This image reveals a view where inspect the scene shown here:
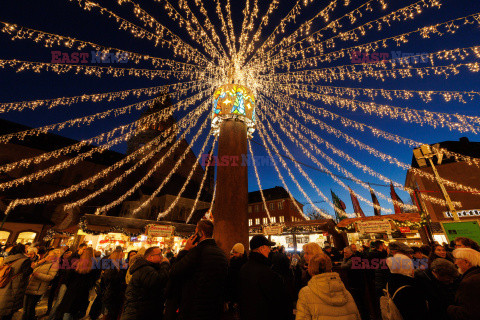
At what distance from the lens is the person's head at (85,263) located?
431 centimetres

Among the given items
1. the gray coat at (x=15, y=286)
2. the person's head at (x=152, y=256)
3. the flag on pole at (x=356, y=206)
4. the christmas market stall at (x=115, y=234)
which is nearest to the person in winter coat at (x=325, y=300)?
the person's head at (x=152, y=256)

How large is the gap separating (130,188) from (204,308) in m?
31.4

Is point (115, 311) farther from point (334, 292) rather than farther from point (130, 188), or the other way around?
point (130, 188)

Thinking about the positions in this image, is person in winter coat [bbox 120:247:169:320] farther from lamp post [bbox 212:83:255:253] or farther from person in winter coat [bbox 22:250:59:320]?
person in winter coat [bbox 22:250:59:320]

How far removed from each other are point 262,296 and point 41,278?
18.9ft

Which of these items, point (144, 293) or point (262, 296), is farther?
point (144, 293)

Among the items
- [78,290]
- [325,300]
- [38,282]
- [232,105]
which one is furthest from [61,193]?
[325,300]

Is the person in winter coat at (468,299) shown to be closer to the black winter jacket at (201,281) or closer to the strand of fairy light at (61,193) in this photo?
the black winter jacket at (201,281)

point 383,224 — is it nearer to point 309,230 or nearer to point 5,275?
point 309,230

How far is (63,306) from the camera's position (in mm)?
4230

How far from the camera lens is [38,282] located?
494 cm

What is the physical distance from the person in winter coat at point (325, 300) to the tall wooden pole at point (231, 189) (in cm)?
281

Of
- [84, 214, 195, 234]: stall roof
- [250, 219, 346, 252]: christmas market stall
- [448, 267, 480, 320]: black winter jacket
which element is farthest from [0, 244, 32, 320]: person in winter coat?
[250, 219, 346, 252]: christmas market stall

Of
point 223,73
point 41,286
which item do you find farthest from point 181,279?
point 223,73
